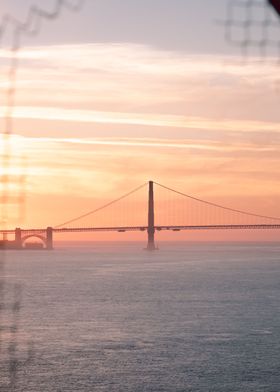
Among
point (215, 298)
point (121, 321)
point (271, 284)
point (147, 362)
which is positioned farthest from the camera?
point (271, 284)

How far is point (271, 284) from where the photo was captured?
10156 cm

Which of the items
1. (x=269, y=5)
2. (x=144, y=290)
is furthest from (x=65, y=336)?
(x=269, y=5)

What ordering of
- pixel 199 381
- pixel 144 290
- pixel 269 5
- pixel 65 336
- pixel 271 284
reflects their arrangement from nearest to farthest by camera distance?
pixel 269 5 → pixel 199 381 → pixel 65 336 → pixel 144 290 → pixel 271 284

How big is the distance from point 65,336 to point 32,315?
51.6 ft

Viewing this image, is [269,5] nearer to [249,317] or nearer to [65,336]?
[65,336]

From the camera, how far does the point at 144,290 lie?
93.2 metres

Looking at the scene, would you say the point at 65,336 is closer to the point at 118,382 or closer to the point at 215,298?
the point at 118,382

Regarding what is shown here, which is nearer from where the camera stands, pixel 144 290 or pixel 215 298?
pixel 215 298

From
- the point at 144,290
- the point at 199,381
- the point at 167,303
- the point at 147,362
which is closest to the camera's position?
the point at 199,381

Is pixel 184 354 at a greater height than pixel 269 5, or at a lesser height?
lesser

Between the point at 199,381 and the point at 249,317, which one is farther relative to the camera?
the point at 249,317

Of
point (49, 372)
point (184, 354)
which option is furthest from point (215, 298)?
point (49, 372)

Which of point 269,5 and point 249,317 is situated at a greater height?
point 269,5

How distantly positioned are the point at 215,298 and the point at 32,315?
23.0 metres
